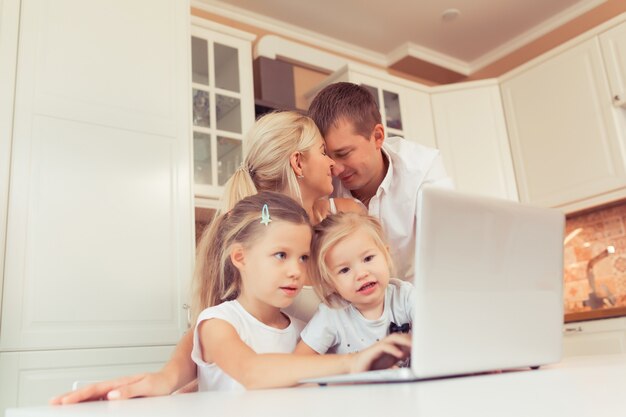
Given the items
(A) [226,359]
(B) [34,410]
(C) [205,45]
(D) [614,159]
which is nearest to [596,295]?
(D) [614,159]

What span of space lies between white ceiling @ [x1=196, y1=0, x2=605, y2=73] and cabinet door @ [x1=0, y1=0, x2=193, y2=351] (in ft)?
4.43

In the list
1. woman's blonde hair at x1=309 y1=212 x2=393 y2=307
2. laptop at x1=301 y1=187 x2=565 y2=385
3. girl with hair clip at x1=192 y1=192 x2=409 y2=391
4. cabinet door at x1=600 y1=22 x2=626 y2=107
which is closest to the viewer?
laptop at x1=301 y1=187 x2=565 y2=385

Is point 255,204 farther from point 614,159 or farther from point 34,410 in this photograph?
point 614,159

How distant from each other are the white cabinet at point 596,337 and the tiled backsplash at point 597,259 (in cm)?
34

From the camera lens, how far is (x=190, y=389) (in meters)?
1.13

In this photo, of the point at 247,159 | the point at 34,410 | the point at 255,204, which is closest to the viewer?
the point at 34,410

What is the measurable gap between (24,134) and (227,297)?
1.06 m

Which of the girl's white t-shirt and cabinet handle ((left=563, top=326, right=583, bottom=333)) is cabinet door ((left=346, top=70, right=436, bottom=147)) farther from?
the girl's white t-shirt

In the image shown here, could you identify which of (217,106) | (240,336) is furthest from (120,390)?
(217,106)

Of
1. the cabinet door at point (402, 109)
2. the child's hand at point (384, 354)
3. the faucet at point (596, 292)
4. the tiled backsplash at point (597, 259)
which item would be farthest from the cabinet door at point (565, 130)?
the child's hand at point (384, 354)

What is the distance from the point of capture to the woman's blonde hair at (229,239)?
3.46ft

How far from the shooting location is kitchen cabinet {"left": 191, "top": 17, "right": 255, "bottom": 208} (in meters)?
2.59

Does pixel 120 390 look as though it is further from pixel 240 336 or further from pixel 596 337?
pixel 596 337

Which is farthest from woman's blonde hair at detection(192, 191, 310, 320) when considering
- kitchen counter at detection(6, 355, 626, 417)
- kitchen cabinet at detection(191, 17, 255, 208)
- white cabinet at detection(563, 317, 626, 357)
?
white cabinet at detection(563, 317, 626, 357)
